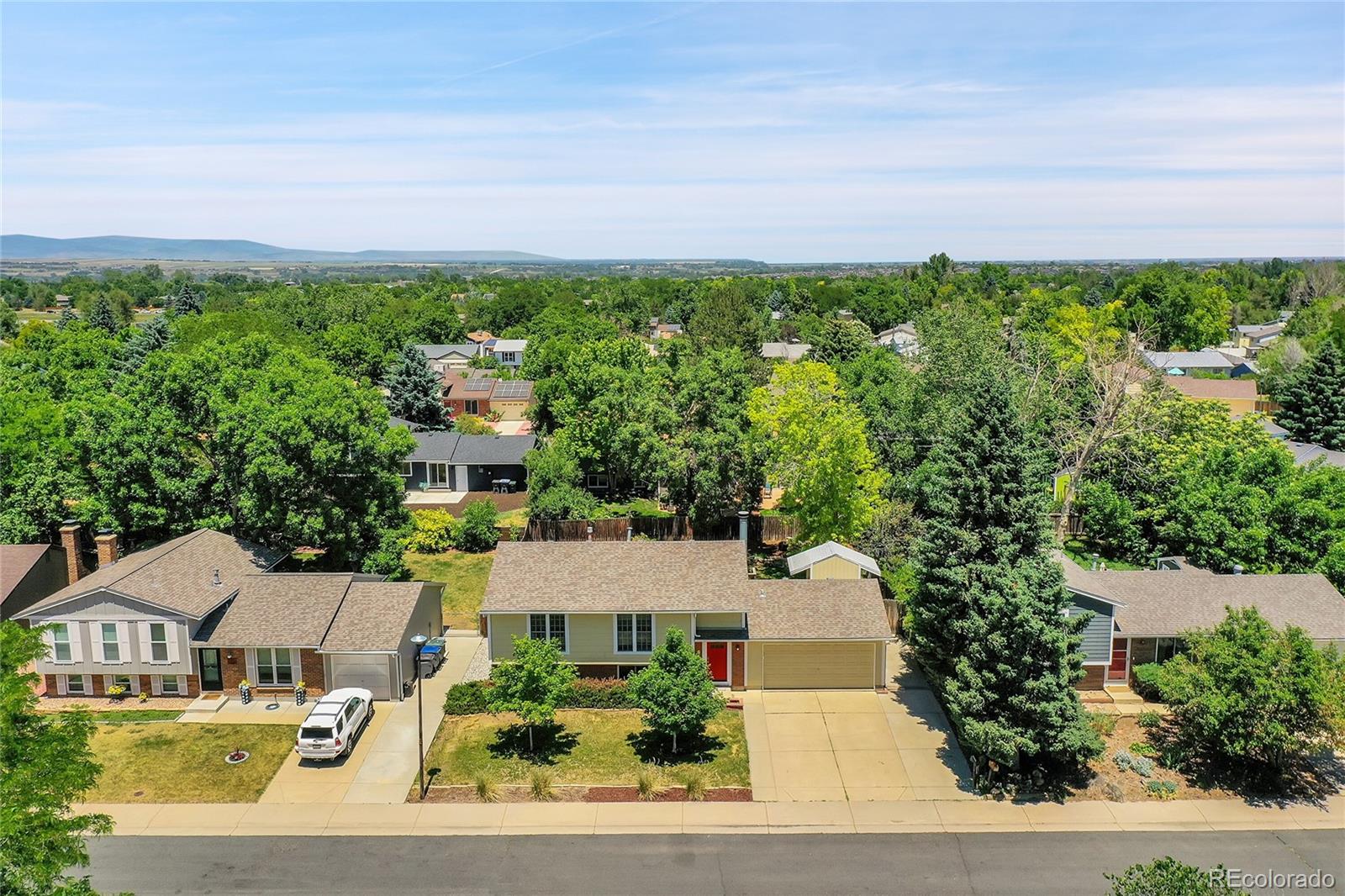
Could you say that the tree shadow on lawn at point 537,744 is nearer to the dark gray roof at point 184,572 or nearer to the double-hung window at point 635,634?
the double-hung window at point 635,634

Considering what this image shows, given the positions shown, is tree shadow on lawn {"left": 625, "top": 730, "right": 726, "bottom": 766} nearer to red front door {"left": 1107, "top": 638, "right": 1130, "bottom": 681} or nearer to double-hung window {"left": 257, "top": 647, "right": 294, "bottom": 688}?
double-hung window {"left": 257, "top": 647, "right": 294, "bottom": 688}

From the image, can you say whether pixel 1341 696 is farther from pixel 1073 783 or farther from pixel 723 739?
pixel 723 739

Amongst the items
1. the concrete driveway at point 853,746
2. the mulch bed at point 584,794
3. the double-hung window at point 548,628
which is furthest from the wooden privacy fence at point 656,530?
the mulch bed at point 584,794

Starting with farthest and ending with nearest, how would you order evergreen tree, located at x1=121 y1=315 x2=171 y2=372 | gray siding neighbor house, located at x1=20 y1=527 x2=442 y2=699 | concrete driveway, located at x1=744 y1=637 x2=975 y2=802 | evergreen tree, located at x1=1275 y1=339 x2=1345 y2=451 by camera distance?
evergreen tree, located at x1=121 y1=315 x2=171 y2=372
evergreen tree, located at x1=1275 y1=339 x2=1345 y2=451
gray siding neighbor house, located at x1=20 y1=527 x2=442 y2=699
concrete driveway, located at x1=744 y1=637 x2=975 y2=802

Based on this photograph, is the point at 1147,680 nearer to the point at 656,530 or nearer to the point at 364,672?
the point at 656,530

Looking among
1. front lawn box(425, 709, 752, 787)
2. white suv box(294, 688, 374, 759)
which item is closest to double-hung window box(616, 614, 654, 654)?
front lawn box(425, 709, 752, 787)

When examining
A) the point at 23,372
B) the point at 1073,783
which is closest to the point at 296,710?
the point at 1073,783
